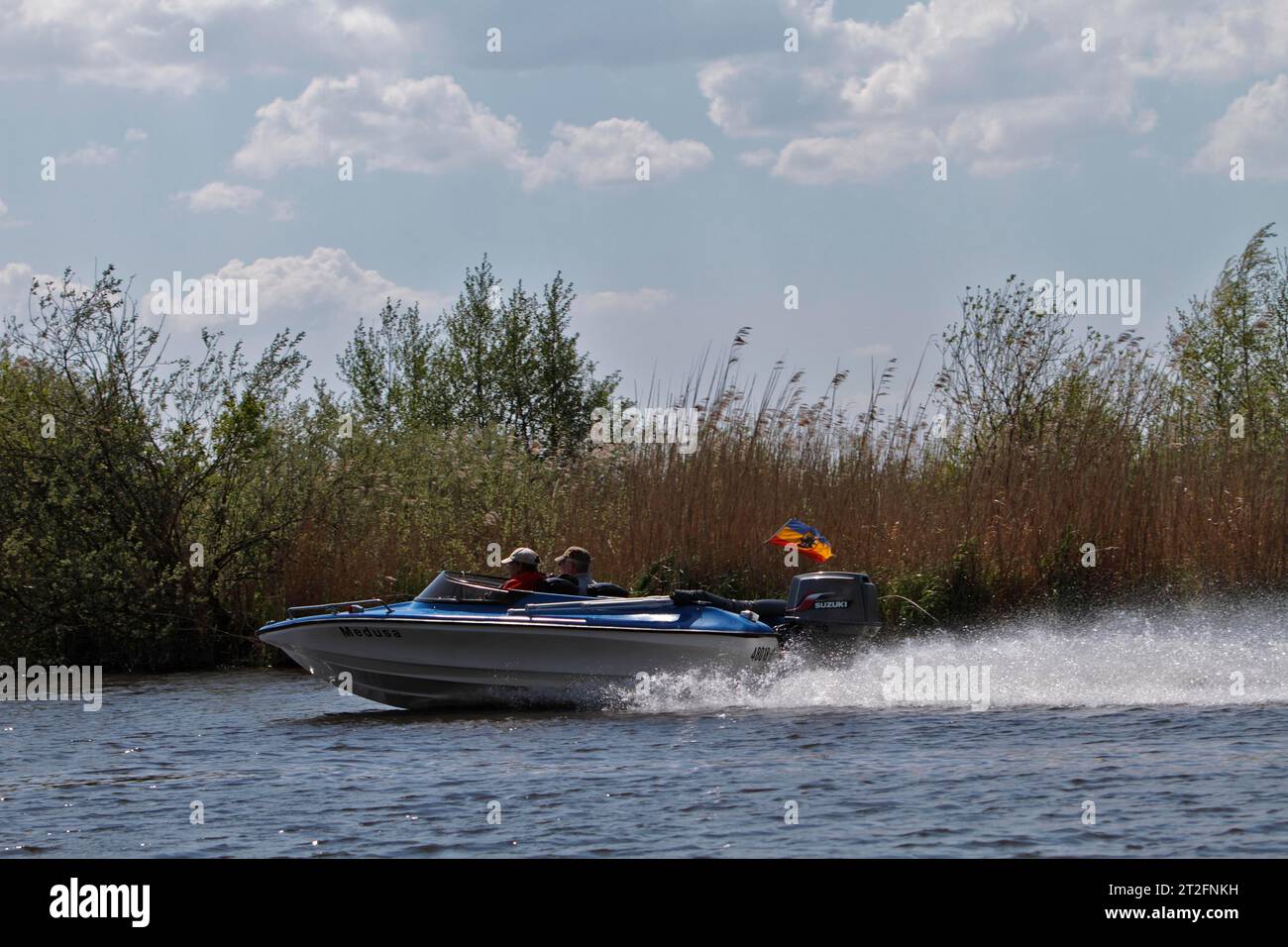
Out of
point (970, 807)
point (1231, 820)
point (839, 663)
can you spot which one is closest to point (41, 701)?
point (839, 663)

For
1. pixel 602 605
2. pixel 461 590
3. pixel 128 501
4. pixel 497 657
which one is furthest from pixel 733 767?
pixel 128 501

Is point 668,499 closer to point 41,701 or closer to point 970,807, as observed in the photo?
point 41,701

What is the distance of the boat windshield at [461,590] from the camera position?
1355cm

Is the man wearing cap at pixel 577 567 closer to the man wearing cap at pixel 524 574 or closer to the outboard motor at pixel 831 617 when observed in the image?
the man wearing cap at pixel 524 574

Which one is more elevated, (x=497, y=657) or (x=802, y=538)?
(x=802, y=538)

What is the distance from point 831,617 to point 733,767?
→ 9.58 feet

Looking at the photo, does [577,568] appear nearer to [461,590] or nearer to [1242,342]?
[461,590]

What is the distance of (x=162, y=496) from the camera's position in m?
18.7

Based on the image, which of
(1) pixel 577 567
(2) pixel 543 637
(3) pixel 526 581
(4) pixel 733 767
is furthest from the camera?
(1) pixel 577 567

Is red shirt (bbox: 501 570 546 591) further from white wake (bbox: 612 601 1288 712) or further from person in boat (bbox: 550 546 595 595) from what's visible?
white wake (bbox: 612 601 1288 712)

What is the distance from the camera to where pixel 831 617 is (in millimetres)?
12938

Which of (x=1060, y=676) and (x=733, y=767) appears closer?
(x=733, y=767)

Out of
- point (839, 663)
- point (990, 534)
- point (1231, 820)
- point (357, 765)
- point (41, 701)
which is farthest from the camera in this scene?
point (990, 534)
